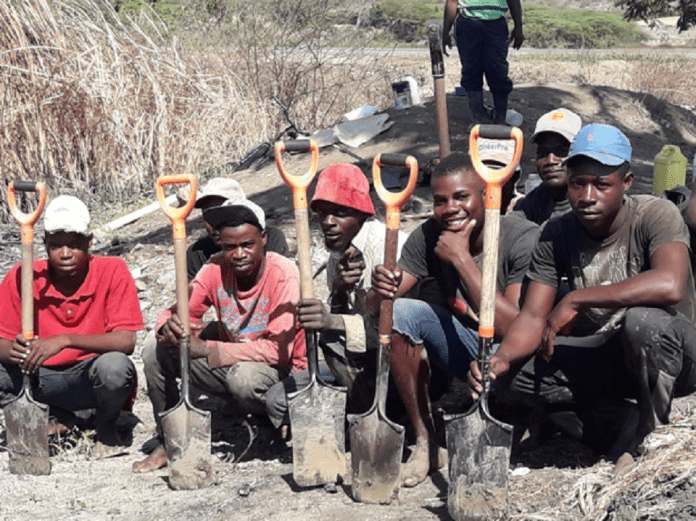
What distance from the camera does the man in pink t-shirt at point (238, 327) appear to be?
12.8 feet

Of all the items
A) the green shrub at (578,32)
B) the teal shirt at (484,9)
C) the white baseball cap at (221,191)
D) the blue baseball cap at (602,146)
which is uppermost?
the teal shirt at (484,9)

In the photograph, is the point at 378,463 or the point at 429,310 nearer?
the point at 378,463

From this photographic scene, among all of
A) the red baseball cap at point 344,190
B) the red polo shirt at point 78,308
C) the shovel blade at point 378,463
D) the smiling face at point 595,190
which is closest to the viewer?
the smiling face at point 595,190

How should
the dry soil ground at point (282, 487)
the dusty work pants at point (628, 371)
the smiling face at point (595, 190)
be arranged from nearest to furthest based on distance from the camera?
1. the dry soil ground at point (282, 487)
2. the dusty work pants at point (628, 371)
3. the smiling face at point (595, 190)

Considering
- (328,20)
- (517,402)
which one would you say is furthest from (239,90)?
(517,402)

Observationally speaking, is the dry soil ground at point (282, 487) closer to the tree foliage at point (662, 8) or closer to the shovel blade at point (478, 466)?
the shovel blade at point (478, 466)

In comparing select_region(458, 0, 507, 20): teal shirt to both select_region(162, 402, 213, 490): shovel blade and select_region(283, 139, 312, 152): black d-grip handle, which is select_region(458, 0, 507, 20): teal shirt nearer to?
select_region(283, 139, 312, 152): black d-grip handle

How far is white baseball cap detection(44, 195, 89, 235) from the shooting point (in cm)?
396

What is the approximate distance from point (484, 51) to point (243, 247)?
175 inches

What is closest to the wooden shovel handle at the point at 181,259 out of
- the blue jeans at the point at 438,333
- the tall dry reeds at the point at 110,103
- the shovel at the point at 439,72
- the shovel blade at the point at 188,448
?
the shovel blade at the point at 188,448

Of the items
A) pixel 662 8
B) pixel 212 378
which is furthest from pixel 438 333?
pixel 662 8

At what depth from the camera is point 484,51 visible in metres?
7.66

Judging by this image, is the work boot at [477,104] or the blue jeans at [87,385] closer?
the blue jeans at [87,385]

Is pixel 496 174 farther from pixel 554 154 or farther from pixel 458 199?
pixel 554 154
